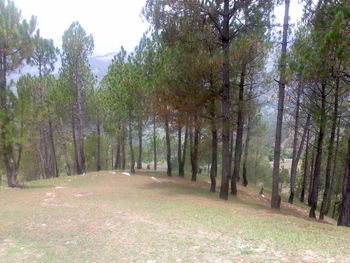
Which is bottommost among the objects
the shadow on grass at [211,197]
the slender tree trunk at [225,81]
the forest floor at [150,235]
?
the shadow on grass at [211,197]

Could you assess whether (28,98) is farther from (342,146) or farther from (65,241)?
(342,146)

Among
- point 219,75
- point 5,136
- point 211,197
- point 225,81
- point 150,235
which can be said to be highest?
point 219,75

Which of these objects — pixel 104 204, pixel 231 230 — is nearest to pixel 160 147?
pixel 104 204

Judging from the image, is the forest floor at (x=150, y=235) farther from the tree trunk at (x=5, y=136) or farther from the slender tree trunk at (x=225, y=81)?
the tree trunk at (x=5, y=136)

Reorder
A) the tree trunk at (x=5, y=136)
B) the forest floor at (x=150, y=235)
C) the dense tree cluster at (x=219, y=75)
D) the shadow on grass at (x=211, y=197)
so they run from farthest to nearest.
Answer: the tree trunk at (x=5, y=136) → the shadow on grass at (x=211, y=197) → the dense tree cluster at (x=219, y=75) → the forest floor at (x=150, y=235)

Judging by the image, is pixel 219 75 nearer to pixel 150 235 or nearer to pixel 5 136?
pixel 150 235

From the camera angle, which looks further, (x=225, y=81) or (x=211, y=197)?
(x=211, y=197)

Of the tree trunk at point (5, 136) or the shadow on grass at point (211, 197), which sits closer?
the shadow on grass at point (211, 197)

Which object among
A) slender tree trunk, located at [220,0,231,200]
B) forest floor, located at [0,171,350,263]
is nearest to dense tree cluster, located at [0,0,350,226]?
slender tree trunk, located at [220,0,231,200]

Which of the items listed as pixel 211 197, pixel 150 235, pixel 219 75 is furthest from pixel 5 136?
pixel 219 75

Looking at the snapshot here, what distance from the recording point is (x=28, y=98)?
1345 cm

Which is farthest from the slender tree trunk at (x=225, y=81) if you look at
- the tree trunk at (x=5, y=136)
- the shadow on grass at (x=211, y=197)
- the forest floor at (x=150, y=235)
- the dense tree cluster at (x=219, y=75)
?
the tree trunk at (x=5, y=136)

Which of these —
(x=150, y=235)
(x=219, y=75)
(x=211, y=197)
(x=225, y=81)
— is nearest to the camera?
(x=150, y=235)

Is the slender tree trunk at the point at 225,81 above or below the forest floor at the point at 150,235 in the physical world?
above
